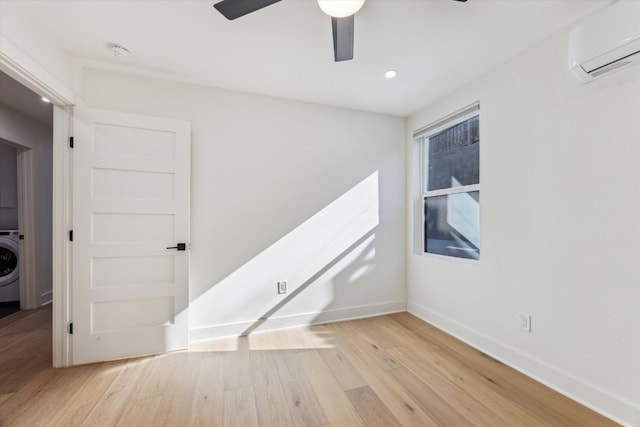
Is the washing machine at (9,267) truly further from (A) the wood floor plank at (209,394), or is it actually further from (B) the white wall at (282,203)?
(A) the wood floor plank at (209,394)

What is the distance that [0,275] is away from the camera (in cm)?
341

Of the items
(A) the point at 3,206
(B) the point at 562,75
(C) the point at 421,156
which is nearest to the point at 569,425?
(B) the point at 562,75

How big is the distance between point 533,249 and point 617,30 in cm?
Result: 137

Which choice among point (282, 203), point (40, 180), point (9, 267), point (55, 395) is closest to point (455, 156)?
point (282, 203)

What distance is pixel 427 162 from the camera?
10.6ft

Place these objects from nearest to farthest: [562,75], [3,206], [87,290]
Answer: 1. [562,75]
2. [87,290]
3. [3,206]

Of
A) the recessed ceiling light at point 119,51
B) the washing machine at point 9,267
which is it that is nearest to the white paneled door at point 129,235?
the recessed ceiling light at point 119,51

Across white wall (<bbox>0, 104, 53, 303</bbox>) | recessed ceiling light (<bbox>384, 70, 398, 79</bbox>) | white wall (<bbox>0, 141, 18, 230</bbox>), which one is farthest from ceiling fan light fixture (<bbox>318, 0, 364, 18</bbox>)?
white wall (<bbox>0, 141, 18, 230</bbox>)

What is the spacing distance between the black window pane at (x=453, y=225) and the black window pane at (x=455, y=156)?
16 cm

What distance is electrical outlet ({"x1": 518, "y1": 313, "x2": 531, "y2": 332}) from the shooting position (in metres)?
2.00

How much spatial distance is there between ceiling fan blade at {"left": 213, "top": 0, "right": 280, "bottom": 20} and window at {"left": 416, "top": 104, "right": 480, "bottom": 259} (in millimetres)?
2114

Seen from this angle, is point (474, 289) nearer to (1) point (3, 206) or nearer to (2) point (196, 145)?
(2) point (196, 145)

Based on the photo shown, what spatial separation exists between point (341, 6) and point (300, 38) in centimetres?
69

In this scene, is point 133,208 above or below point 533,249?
above
